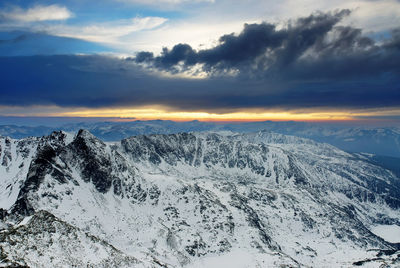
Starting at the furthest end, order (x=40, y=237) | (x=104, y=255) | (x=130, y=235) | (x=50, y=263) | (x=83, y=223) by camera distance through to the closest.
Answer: (x=130, y=235)
(x=83, y=223)
(x=104, y=255)
(x=40, y=237)
(x=50, y=263)

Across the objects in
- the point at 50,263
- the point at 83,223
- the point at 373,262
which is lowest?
the point at 373,262

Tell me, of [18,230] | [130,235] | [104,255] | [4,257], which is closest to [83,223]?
[130,235]

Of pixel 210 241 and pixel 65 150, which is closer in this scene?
pixel 210 241

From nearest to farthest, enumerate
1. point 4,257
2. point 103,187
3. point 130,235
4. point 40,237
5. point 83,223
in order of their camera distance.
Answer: point 4,257
point 40,237
point 83,223
point 130,235
point 103,187

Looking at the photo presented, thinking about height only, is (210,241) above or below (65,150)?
below

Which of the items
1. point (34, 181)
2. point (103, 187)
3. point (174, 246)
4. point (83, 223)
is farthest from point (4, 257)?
point (103, 187)

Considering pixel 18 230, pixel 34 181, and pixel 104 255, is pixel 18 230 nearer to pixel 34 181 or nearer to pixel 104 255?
pixel 104 255

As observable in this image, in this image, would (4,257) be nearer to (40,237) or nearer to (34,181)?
(40,237)

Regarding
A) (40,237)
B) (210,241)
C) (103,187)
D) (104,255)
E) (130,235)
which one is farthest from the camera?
(103,187)

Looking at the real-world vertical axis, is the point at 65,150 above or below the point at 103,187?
above
